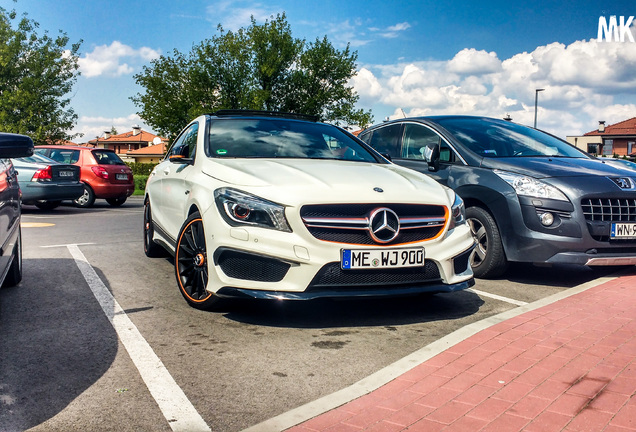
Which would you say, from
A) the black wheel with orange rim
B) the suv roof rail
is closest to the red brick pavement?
the black wheel with orange rim

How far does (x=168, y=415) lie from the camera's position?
296 centimetres

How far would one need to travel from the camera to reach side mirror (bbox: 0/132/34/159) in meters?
3.66

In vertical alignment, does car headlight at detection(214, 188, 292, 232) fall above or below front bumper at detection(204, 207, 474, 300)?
above

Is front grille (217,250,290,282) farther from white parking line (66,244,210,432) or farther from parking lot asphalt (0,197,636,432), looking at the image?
white parking line (66,244,210,432)

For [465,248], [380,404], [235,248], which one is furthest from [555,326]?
[235,248]

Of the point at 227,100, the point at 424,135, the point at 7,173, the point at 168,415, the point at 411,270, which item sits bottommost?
the point at 168,415

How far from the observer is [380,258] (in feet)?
14.1

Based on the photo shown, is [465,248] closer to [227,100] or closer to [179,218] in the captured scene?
[179,218]

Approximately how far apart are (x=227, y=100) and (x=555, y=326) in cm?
4951

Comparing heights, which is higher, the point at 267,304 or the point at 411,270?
the point at 411,270

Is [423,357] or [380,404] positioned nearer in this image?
[380,404]

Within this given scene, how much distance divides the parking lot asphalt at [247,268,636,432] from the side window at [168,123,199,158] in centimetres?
306

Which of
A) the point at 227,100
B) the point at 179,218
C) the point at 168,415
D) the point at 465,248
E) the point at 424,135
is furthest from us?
the point at 227,100

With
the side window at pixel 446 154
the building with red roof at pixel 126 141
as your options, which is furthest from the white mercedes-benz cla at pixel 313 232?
the building with red roof at pixel 126 141
